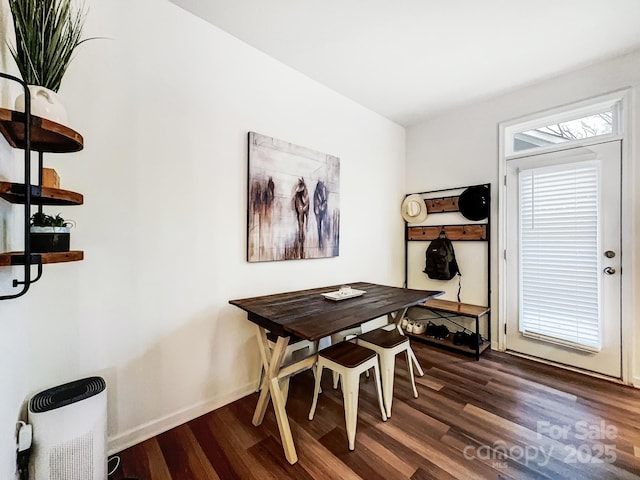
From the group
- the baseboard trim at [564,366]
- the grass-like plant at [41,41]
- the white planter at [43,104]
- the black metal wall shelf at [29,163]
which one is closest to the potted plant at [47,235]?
the black metal wall shelf at [29,163]

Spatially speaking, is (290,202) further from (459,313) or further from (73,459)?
(459,313)

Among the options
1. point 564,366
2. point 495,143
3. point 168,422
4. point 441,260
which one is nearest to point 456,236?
point 441,260

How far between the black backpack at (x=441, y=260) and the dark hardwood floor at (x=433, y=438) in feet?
3.99

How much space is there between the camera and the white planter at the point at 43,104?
3.31 ft

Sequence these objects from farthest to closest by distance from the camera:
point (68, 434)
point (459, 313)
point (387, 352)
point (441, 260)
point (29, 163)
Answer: point (441, 260) → point (459, 313) → point (387, 352) → point (68, 434) → point (29, 163)

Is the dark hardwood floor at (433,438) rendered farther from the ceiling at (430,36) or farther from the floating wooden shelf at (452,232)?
the ceiling at (430,36)

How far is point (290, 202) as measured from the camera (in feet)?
7.75

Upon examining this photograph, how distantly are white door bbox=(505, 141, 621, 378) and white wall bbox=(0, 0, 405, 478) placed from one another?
7.88ft

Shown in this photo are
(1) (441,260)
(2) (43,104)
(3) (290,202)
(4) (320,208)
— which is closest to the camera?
(2) (43,104)

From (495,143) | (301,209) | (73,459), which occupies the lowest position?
(73,459)

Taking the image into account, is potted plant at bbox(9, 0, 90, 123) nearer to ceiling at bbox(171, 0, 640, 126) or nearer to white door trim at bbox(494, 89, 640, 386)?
ceiling at bbox(171, 0, 640, 126)

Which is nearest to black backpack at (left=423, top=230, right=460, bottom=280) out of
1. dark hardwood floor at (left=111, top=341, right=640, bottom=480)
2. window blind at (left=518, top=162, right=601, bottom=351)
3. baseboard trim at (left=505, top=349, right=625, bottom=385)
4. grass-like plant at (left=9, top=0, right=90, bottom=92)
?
window blind at (left=518, top=162, right=601, bottom=351)

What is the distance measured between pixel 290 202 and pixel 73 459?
193 cm

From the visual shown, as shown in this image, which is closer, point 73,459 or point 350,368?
point 73,459
